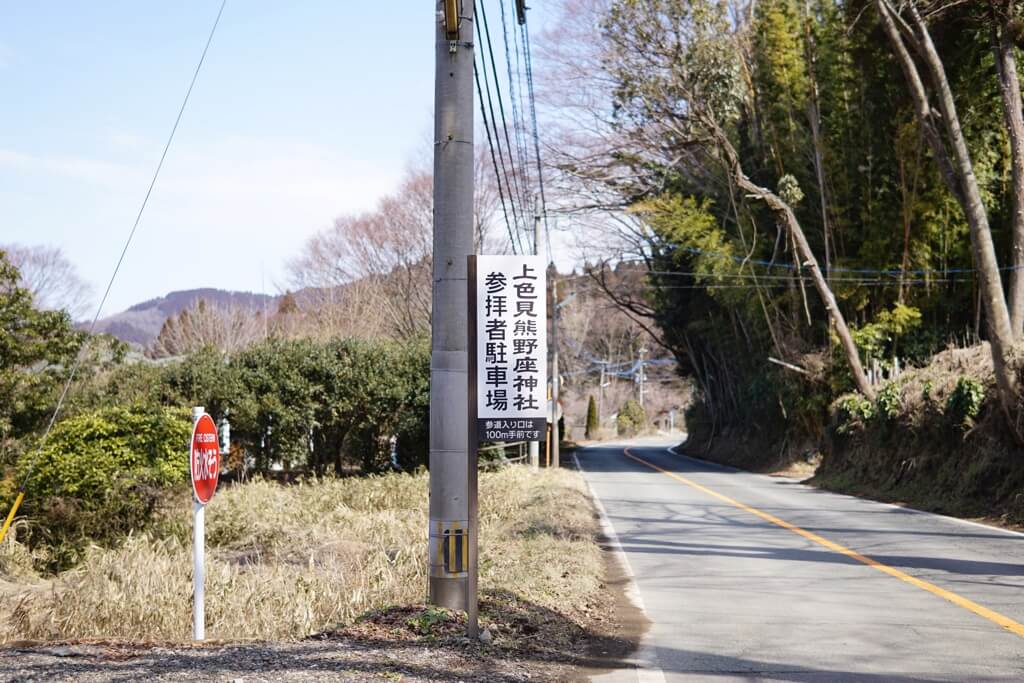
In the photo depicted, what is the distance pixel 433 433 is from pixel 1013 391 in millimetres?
11985

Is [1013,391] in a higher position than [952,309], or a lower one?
lower

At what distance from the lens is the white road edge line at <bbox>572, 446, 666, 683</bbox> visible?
629 cm

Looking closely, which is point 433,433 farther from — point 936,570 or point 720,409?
point 720,409

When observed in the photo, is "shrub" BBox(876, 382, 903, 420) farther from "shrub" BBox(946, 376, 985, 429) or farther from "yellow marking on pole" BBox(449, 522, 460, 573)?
"yellow marking on pole" BBox(449, 522, 460, 573)

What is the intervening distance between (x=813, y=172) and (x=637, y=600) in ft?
70.8

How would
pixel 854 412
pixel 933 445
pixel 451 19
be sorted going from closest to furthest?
pixel 451 19
pixel 933 445
pixel 854 412

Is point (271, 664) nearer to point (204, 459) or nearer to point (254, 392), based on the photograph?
point (204, 459)

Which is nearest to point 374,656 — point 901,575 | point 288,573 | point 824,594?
point 824,594

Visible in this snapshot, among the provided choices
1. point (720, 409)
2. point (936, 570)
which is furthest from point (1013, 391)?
point (720, 409)

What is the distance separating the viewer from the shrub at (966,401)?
17.4m

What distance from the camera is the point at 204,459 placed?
8102 mm

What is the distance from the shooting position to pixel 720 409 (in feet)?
155

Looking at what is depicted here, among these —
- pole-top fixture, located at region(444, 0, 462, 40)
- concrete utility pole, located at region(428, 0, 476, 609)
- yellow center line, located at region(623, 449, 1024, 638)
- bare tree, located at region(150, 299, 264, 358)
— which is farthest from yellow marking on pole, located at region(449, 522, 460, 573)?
bare tree, located at region(150, 299, 264, 358)

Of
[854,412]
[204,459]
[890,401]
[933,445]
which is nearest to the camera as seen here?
[204,459]
